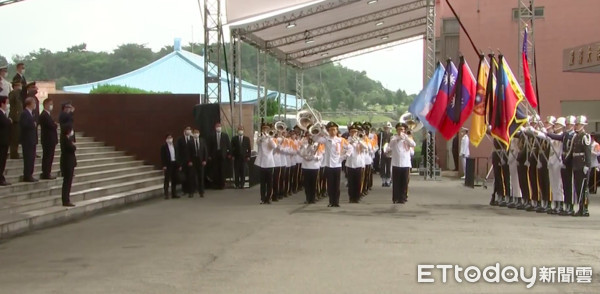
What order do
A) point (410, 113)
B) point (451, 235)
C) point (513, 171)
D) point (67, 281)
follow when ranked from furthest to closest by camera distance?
1. point (410, 113)
2. point (513, 171)
3. point (451, 235)
4. point (67, 281)

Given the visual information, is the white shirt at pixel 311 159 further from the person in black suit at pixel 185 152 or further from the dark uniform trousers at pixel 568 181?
the dark uniform trousers at pixel 568 181

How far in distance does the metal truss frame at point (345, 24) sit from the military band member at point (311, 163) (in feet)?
36.5

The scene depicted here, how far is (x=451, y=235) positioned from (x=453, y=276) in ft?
10.5

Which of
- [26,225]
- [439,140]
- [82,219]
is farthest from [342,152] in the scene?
[439,140]

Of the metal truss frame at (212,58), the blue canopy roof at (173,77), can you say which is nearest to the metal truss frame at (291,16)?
the metal truss frame at (212,58)

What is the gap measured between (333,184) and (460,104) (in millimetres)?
3315

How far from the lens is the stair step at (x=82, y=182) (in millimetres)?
14071

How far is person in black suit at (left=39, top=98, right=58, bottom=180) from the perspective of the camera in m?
15.2

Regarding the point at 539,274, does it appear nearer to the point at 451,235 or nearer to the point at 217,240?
the point at 451,235

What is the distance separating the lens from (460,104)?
16453 millimetres

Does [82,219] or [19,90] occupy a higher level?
[19,90]

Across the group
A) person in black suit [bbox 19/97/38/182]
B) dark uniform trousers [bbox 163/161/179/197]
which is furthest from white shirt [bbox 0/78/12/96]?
dark uniform trousers [bbox 163/161/179/197]

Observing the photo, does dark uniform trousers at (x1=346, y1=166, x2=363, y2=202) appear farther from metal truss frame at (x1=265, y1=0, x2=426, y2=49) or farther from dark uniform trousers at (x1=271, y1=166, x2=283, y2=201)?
metal truss frame at (x1=265, y1=0, x2=426, y2=49)

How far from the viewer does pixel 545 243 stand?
32.9 ft
